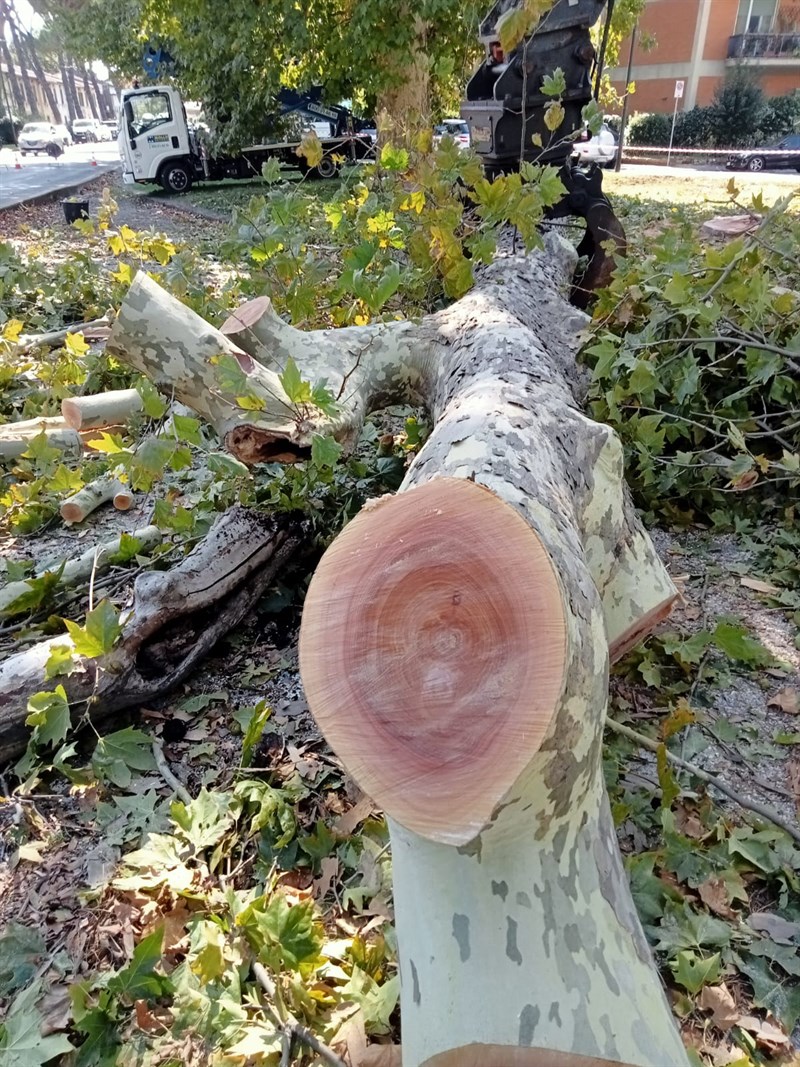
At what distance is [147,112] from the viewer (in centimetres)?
1642

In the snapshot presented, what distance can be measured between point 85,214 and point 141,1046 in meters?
11.5

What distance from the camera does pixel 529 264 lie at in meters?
3.92

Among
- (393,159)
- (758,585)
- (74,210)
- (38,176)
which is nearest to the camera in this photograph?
(758,585)

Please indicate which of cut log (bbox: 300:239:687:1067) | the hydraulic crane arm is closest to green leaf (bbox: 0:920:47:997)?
cut log (bbox: 300:239:687:1067)

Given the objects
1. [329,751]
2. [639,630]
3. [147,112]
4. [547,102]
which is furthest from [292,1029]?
[147,112]

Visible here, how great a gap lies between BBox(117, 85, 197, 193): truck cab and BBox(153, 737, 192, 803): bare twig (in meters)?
17.7

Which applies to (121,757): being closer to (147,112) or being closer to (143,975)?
(143,975)

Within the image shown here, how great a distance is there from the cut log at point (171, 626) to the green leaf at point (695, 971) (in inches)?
64.1

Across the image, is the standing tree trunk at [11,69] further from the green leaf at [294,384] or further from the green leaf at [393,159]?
the green leaf at [294,384]

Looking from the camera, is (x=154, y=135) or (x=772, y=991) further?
(x=154, y=135)

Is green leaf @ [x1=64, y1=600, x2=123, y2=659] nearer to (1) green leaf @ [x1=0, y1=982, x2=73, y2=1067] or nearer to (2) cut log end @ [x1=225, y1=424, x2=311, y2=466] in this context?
(2) cut log end @ [x1=225, y1=424, x2=311, y2=466]

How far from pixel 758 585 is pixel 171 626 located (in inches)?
87.0

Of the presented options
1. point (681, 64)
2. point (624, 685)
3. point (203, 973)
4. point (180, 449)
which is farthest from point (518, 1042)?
point (681, 64)

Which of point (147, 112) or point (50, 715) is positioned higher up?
point (147, 112)
